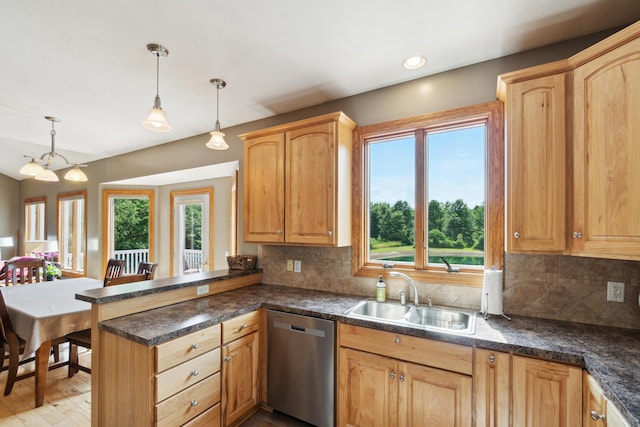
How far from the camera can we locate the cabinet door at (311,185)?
Result: 226 cm

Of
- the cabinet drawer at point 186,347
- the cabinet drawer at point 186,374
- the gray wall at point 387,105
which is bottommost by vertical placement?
the cabinet drawer at point 186,374

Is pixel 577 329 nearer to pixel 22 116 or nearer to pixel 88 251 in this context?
pixel 22 116

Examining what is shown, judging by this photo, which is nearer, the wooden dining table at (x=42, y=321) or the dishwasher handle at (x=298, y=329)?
the dishwasher handle at (x=298, y=329)

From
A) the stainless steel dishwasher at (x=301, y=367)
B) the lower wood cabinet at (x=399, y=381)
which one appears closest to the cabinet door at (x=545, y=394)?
the lower wood cabinet at (x=399, y=381)

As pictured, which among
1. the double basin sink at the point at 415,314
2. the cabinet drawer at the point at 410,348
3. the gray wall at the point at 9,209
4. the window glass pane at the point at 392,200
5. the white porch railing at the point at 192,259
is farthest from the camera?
the gray wall at the point at 9,209

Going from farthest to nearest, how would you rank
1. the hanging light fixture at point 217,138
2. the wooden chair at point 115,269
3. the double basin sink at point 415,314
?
the wooden chair at point 115,269 → the hanging light fixture at point 217,138 → the double basin sink at point 415,314

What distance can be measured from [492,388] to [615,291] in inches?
37.4

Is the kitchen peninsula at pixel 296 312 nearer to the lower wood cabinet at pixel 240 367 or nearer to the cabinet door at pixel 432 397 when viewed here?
the lower wood cabinet at pixel 240 367

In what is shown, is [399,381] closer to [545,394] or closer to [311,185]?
[545,394]

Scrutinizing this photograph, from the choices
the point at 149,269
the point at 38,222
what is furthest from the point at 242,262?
the point at 38,222

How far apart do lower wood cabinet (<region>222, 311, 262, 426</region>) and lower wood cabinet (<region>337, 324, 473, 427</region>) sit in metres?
0.67

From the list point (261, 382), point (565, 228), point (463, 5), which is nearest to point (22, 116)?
point (261, 382)

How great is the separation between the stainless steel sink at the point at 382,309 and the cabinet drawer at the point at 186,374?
1.04m

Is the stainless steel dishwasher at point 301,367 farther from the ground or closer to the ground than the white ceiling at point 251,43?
closer to the ground
